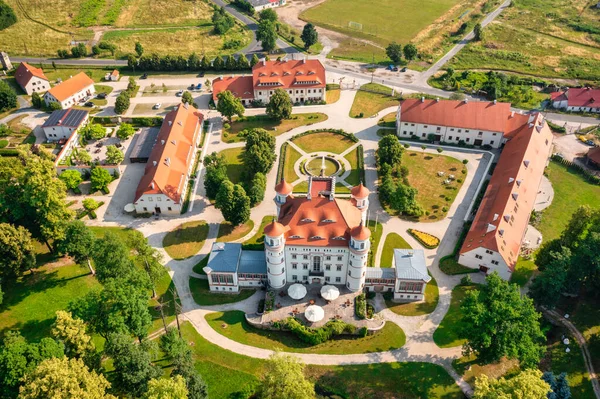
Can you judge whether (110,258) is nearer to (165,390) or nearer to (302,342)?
(165,390)

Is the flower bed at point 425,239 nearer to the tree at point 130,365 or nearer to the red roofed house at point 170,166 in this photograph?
the red roofed house at point 170,166

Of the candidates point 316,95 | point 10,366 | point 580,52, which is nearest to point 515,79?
point 580,52

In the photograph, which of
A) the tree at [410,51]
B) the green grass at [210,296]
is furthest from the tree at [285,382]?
the tree at [410,51]

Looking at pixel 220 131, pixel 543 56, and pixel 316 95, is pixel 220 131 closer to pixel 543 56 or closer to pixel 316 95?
pixel 316 95

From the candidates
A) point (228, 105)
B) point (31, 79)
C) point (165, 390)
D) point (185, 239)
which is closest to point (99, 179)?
point (185, 239)

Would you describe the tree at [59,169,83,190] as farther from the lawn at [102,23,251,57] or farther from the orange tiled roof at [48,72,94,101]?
the lawn at [102,23,251,57]
